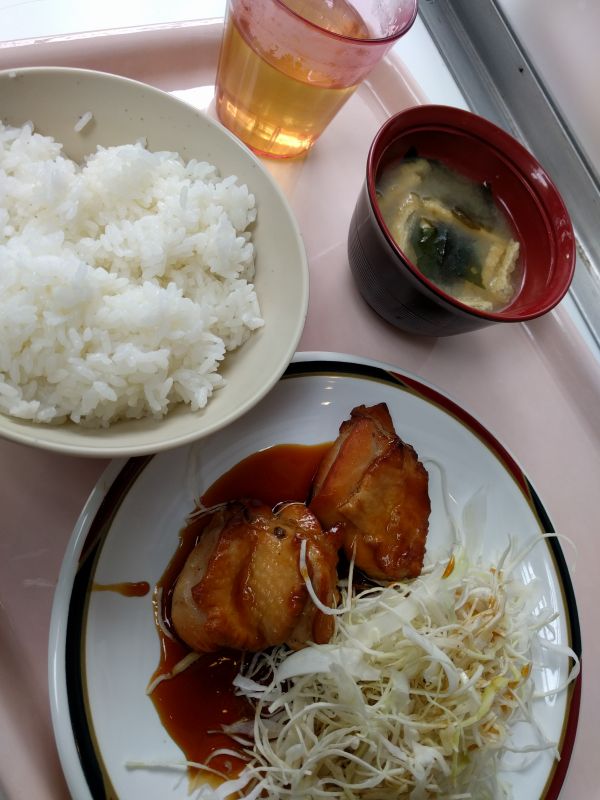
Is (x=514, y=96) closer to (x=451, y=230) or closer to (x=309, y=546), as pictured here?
(x=451, y=230)

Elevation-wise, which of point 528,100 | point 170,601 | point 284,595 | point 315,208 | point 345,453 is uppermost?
point 528,100

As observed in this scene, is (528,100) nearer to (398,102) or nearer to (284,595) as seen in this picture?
(398,102)

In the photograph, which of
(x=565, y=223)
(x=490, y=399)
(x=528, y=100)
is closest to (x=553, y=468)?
(x=490, y=399)

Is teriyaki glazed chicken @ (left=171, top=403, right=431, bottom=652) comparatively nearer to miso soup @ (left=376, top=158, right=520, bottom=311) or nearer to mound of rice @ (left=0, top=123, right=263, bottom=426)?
mound of rice @ (left=0, top=123, right=263, bottom=426)

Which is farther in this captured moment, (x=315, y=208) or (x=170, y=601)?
(x=315, y=208)

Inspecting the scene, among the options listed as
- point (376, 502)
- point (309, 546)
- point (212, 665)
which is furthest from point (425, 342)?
point (212, 665)

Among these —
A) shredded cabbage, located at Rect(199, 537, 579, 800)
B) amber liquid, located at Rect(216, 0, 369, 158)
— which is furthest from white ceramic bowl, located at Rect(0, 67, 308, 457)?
shredded cabbage, located at Rect(199, 537, 579, 800)
